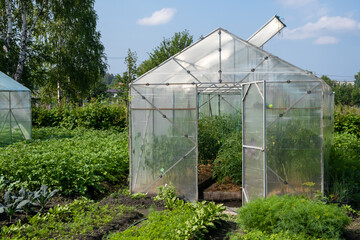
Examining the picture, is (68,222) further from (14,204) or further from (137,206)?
(137,206)

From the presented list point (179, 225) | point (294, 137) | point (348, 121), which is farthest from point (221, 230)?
point (348, 121)

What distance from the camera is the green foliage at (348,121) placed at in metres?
14.0

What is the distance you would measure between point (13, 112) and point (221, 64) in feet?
29.0

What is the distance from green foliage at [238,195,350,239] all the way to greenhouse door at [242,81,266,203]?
1.29 metres

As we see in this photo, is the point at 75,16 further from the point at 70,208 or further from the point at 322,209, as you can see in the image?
the point at 322,209

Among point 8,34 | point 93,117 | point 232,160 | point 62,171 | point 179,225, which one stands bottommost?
point 179,225

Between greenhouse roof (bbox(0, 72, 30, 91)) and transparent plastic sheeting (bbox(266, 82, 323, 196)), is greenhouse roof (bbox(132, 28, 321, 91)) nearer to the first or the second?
transparent plastic sheeting (bbox(266, 82, 323, 196))

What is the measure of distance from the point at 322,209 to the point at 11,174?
19.0 ft

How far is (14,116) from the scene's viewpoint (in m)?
13.1

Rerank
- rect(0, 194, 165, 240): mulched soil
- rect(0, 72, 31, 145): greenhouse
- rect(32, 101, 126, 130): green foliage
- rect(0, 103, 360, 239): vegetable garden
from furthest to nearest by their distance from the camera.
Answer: rect(32, 101, 126, 130): green foliage, rect(0, 72, 31, 145): greenhouse, rect(0, 194, 165, 240): mulched soil, rect(0, 103, 360, 239): vegetable garden

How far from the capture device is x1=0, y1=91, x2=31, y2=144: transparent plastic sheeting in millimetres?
12664

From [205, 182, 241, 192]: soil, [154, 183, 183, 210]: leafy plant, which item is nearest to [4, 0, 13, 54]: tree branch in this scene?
[154, 183, 183, 210]: leafy plant

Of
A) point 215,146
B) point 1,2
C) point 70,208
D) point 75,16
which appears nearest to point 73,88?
point 75,16

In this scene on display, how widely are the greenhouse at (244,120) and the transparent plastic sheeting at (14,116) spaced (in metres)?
7.32
